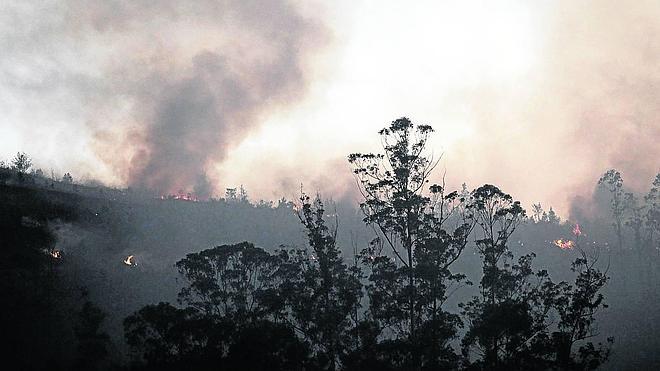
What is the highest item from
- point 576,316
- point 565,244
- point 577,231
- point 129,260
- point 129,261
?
point 577,231

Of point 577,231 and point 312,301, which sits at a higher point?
point 577,231

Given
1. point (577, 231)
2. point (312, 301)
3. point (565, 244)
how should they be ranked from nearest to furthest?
point (312, 301)
point (565, 244)
point (577, 231)

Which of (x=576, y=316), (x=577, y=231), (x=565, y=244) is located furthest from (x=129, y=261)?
(x=577, y=231)

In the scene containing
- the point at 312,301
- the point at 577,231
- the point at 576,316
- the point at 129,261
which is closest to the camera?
the point at 576,316

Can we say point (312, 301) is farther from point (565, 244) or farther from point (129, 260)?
point (565, 244)

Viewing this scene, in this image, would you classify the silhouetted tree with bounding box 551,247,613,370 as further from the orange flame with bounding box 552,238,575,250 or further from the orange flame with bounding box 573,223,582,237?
the orange flame with bounding box 573,223,582,237

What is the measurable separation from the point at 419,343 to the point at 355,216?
396 ft

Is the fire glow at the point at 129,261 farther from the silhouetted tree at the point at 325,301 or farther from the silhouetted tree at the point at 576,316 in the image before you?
the silhouetted tree at the point at 576,316

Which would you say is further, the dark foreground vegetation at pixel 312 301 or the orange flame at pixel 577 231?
the orange flame at pixel 577 231

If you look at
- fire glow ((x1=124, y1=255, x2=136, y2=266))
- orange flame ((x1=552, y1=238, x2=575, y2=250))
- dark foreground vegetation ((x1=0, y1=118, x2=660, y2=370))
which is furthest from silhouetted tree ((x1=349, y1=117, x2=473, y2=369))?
orange flame ((x1=552, y1=238, x2=575, y2=250))

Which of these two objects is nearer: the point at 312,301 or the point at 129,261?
the point at 312,301

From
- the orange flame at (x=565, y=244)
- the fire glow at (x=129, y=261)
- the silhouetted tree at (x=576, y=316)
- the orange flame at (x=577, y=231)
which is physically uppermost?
the orange flame at (x=577, y=231)

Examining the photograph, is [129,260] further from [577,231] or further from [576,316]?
[577,231]

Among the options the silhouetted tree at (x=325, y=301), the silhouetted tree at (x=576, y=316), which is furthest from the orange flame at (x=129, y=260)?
the silhouetted tree at (x=576, y=316)
